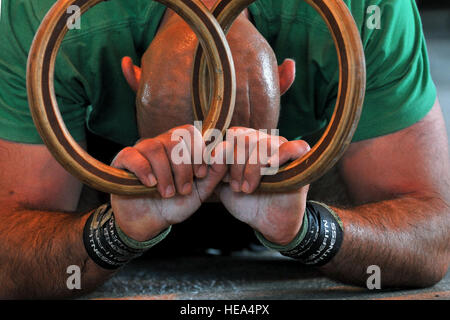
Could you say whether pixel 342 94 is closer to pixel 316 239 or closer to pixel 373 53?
pixel 316 239

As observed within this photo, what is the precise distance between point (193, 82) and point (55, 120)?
0.16 m

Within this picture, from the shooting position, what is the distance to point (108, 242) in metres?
0.63

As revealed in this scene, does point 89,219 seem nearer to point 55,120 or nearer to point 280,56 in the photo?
point 55,120

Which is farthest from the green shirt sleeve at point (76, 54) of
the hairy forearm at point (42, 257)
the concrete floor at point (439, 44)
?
the concrete floor at point (439, 44)

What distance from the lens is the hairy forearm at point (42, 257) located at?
68 centimetres

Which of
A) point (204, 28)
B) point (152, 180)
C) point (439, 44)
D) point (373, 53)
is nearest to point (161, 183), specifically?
point (152, 180)

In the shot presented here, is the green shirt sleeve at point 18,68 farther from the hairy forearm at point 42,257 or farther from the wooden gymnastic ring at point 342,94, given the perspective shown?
the wooden gymnastic ring at point 342,94

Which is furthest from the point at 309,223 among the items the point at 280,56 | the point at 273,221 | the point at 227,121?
the point at 280,56

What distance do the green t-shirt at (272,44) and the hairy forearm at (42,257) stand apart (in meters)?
0.11

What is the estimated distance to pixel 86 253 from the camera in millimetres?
673

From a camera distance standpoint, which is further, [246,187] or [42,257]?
[42,257]

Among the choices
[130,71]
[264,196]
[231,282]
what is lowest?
[231,282]

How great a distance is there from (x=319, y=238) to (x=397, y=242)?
131 millimetres

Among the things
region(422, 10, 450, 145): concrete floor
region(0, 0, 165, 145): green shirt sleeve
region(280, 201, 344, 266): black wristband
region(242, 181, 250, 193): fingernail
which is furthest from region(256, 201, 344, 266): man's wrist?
region(422, 10, 450, 145): concrete floor
